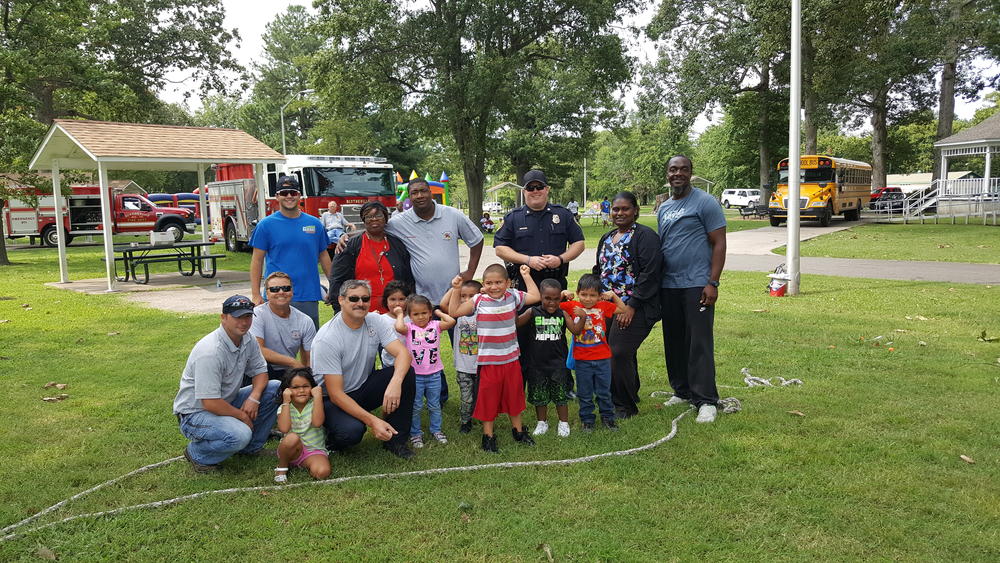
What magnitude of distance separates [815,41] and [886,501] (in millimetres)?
24350

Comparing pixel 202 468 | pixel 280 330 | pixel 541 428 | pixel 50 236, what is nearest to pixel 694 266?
pixel 541 428

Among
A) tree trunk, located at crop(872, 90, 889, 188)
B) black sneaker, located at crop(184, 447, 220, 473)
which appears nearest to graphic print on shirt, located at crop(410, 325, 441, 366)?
black sneaker, located at crop(184, 447, 220, 473)

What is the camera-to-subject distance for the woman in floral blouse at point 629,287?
523 cm

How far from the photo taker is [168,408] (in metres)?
5.89

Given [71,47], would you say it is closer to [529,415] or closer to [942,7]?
[529,415]

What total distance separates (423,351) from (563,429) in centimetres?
117

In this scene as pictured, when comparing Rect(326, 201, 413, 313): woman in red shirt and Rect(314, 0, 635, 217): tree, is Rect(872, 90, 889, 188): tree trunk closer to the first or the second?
Rect(314, 0, 635, 217): tree

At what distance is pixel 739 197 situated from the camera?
53844 mm

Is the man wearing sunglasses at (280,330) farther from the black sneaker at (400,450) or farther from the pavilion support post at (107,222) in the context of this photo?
the pavilion support post at (107,222)

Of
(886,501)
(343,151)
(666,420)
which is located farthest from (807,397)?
(343,151)

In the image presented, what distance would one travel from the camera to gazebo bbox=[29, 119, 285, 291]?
13.6 meters

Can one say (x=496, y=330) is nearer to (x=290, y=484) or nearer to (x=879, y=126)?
(x=290, y=484)

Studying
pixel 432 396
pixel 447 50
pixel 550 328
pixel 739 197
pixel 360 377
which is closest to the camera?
pixel 360 377

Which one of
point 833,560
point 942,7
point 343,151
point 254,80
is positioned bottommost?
point 833,560
